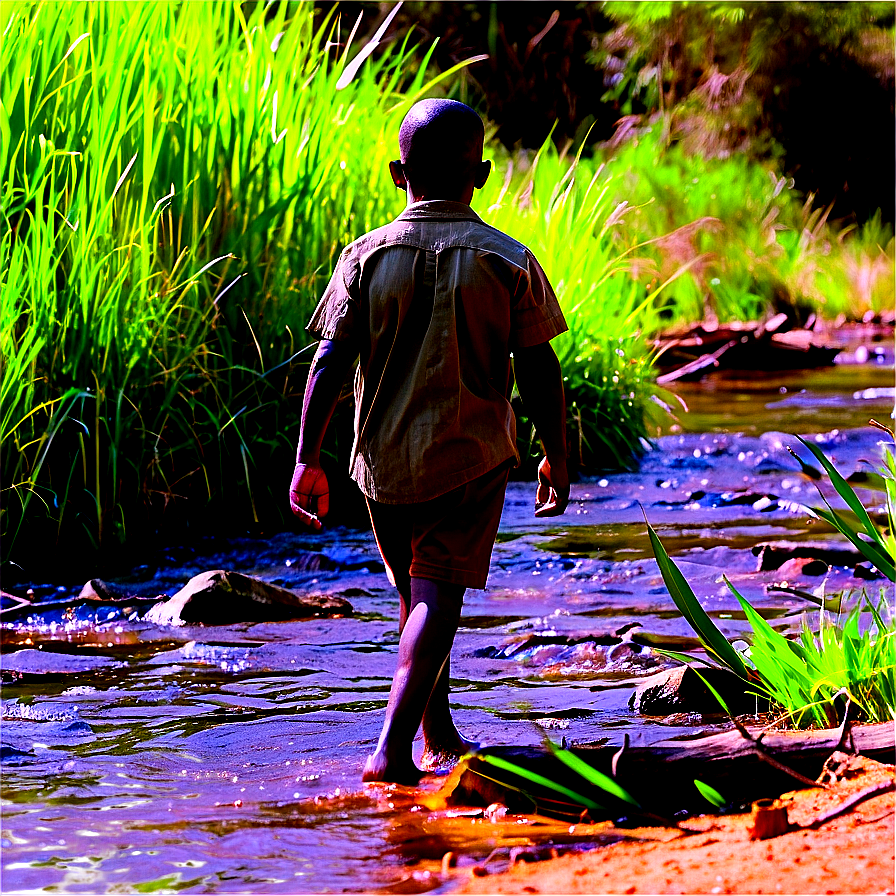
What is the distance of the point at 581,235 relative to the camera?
7.81 metres

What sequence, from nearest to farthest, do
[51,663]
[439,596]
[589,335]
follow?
1. [439,596]
2. [51,663]
3. [589,335]

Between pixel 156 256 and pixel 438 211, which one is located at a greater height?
pixel 438 211

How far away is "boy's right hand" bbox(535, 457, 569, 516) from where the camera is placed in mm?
3100

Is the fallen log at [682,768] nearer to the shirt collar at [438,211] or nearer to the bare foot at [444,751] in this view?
the bare foot at [444,751]

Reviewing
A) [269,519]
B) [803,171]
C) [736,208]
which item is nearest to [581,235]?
[269,519]

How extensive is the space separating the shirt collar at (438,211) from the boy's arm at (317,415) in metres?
0.33

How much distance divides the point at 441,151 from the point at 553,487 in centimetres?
83

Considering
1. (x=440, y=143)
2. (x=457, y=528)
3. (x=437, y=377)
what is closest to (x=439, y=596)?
(x=457, y=528)

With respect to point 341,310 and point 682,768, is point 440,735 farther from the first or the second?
point 341,310

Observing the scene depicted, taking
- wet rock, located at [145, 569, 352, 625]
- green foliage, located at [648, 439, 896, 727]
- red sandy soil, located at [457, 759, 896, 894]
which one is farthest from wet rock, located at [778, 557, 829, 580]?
red sandy soil, located at [457, 759, 896, 894]

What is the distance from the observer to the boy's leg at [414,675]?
2.82m

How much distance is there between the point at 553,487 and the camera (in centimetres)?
311

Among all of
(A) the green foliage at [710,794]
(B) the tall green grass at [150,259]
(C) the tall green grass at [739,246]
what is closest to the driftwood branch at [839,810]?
(A) the green foliage at [710,794]

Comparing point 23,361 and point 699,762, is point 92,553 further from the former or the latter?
point 699,762
